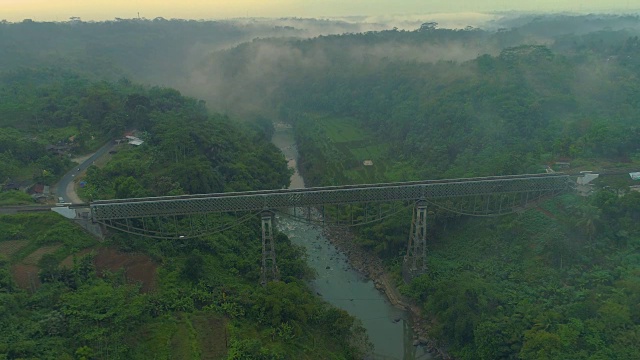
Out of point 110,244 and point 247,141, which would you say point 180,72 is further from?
point 110,244

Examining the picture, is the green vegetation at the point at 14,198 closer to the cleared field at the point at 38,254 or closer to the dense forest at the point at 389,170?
the dense forest at the point at 389,170

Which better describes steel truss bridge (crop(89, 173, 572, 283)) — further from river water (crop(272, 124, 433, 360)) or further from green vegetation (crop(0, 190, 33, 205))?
green vegetation (crop(0, 190, 33, 205))

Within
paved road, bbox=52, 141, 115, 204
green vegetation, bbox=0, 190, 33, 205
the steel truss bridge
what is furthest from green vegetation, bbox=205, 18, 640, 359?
green vegetation, bbox=0, 190, 33, 205

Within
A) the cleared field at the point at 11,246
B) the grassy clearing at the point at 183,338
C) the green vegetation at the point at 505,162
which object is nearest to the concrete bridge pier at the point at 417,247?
the green vegetation at the point at 505,162

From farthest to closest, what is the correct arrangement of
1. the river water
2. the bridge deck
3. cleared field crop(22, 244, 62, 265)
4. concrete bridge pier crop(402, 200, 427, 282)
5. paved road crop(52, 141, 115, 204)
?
paved road crop(52, 141, 115, 204), concrete bridge pier crop(402, 200, 427, 282), the river water, the bridge deck, cleared field crop(22, 244, 62, 265)

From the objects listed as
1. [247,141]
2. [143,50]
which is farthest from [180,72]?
[247,141]

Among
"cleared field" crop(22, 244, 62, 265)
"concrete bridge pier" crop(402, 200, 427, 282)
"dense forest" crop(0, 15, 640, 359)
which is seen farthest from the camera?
"concrete bridge pier" crop(402, 200, 427, 282)
